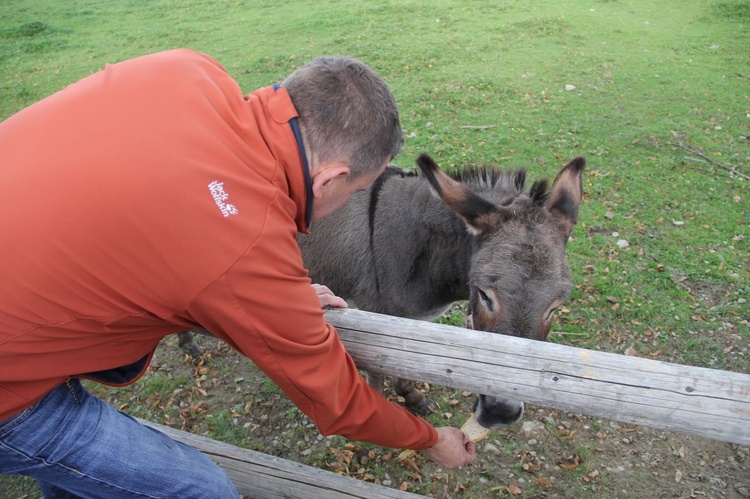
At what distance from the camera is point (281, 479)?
2.88 m

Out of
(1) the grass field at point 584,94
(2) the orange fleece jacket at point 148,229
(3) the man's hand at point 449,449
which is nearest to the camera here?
(2) the orange fleece jacket at point 148,229

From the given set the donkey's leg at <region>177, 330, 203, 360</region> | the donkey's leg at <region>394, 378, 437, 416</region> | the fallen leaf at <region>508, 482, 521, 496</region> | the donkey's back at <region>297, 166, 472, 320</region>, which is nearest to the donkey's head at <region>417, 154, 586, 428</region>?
the donkey's back at <region>297, 166, 472, 320</region>

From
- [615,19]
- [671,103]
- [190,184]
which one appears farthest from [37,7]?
[190,184]

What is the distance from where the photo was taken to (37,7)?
1764cm

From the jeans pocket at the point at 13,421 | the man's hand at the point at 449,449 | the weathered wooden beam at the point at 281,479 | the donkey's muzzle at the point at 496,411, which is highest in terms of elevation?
the jeans pocket at the point at 13,421

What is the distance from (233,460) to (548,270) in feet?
7.11

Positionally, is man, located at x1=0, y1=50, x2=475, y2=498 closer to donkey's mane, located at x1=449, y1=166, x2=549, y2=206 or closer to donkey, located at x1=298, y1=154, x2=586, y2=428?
donkey, located at x1=298, y1=154, x2=586, y2=428

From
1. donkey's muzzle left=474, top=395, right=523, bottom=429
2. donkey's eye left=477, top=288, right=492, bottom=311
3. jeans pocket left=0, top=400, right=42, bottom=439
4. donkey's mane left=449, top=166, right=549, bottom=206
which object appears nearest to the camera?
jeans pocket left=0, top=400, right=42, bottom=439

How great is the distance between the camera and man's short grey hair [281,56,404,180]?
5.94 ft

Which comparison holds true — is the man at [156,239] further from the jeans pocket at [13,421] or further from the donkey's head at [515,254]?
the donkey's head at [515,254]

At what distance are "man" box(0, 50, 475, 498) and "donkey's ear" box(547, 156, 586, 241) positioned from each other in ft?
5.17

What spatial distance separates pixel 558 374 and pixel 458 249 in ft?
5.11

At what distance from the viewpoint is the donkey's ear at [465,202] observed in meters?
3.02

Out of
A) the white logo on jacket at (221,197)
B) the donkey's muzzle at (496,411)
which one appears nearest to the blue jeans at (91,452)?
the white logo on jacket at (221,197)
